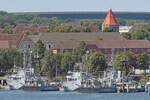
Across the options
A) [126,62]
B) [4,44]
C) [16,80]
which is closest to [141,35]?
[4,44]

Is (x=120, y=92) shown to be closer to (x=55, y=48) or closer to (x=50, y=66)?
(x=50, y=66)

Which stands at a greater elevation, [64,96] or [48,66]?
[48,66]

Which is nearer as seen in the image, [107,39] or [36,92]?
[36,92]

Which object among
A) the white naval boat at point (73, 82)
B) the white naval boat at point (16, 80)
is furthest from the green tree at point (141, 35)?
the white naval boat at point (73, 82)

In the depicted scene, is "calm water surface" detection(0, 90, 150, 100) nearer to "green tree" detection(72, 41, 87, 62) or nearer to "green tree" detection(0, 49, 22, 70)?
"green tree" detection(0, 49, 22, 70)

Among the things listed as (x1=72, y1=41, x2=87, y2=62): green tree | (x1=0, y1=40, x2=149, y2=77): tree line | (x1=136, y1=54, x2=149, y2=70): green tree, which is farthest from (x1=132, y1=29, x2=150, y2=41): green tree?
(x1=136, y1=54, x2=149, y2=70): green tree

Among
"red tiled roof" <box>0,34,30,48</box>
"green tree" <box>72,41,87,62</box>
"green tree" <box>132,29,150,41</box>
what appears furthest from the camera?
"green tree" <box>132,29,150,41</box>

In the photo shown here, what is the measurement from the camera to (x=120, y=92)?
100938 mm

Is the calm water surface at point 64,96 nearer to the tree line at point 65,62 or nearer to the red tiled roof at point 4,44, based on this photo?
the tree line at point 65,62

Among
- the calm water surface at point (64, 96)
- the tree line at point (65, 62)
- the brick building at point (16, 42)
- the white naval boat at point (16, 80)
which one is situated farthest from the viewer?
the brick building at point (16, 42)

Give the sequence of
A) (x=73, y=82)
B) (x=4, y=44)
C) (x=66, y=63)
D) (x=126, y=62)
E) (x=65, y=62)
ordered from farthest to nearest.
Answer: (x=4, y=44)
(x=65, y=62)
(x=66, y=63)
(x=126, y=62)
(x=73, y=82)

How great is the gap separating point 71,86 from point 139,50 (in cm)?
4872

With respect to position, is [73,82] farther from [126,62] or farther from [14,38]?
[14,38]

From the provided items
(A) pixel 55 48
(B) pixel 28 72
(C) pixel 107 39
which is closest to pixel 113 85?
(B) pixel 28 72
